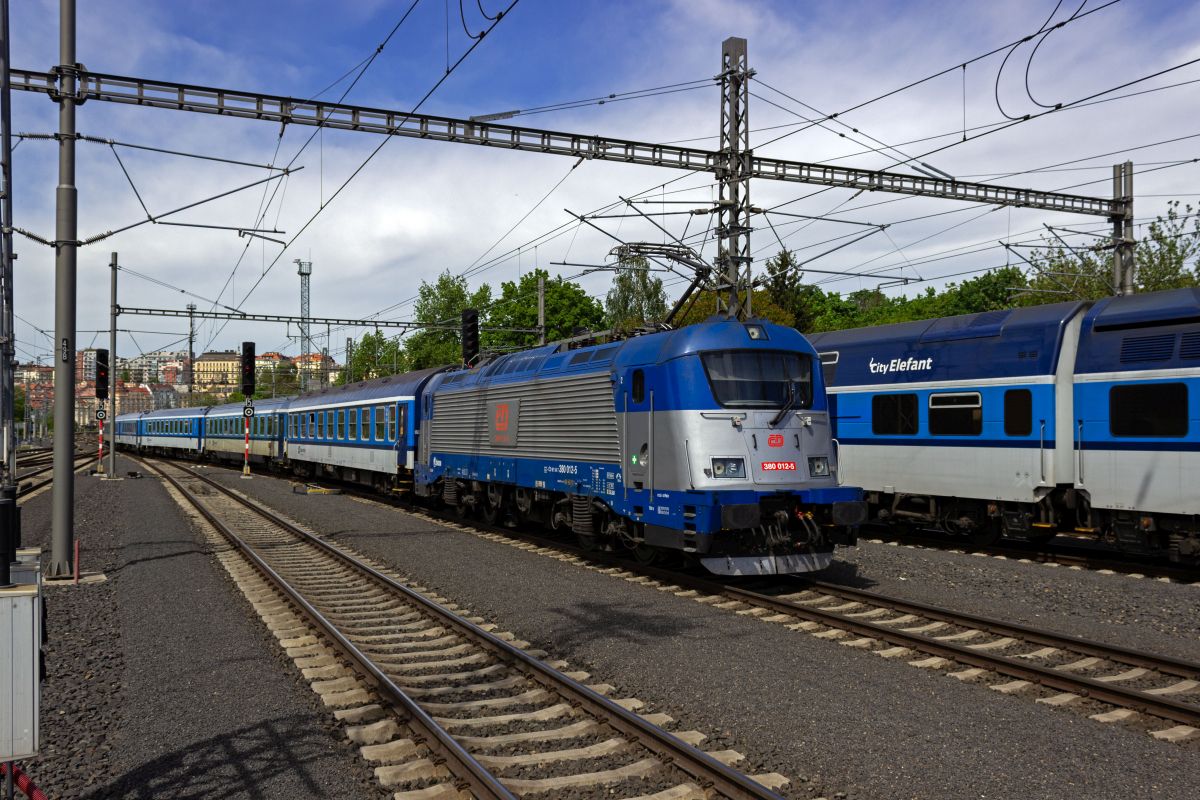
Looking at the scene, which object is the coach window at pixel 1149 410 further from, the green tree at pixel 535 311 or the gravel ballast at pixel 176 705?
the green tree at pixel 535 311

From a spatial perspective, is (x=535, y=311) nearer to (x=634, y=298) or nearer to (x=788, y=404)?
(x=634, y=298)

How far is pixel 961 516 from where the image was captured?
1569 cm

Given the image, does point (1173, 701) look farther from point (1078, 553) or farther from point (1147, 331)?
point (1078, 553)

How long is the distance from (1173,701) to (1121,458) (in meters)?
7.06

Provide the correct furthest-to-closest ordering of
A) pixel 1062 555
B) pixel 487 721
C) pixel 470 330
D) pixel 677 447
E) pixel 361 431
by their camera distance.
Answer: pixel 361 431 → pixel 470 330 → pixel 1062 555 → pixel 677 447 → pixel 487 721

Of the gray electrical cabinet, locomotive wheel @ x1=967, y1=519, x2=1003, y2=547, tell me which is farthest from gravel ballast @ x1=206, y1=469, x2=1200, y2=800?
the gray electrical cabinet

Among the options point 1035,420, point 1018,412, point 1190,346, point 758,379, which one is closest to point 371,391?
point 758,379

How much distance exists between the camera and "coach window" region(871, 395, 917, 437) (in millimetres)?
16172

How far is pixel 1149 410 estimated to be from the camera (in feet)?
40.9

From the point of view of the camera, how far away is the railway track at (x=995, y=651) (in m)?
6.90

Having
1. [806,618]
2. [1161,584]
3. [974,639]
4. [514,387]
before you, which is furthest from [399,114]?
[1161,584]

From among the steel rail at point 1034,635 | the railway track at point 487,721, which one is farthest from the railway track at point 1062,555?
the railway track at point 487,721

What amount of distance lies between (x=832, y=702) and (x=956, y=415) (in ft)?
31.6

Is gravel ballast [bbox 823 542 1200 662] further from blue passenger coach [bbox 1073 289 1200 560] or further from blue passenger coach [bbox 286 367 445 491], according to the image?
blue passenger coach [bbox 286 367 445 491]
